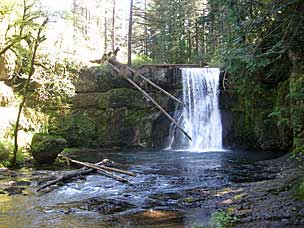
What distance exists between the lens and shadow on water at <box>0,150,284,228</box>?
608 cm

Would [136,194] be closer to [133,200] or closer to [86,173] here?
[133,200]

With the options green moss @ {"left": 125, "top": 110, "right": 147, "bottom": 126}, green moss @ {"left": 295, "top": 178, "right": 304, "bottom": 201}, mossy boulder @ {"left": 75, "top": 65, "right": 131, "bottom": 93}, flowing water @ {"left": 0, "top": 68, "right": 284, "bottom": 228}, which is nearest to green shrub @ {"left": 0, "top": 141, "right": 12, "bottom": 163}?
flowing water @ {"left": 0, "top": 68, "right": 284, "bottom": 228}

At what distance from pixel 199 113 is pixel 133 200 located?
40.3ft

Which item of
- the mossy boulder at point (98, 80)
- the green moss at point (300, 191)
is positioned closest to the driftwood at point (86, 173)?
the green moss at point (300, 191)

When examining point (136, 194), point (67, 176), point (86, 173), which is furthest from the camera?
point (86, 173)

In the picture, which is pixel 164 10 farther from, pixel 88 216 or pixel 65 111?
pixel 88 216

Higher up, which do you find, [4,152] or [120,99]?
[120,99]

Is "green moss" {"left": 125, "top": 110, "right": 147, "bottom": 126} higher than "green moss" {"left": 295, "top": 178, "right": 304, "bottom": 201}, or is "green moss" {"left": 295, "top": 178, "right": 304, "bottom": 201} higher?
"green moss" {"left": 125, "top": 110, "right": 147, "bottom": 126}

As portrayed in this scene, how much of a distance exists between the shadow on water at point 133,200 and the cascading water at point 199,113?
6.08 meters

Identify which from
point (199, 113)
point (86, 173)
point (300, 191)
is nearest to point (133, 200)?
point (300, 191)

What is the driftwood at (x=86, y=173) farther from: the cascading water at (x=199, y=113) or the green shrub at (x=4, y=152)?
the cascading water at (x=199, y=113)

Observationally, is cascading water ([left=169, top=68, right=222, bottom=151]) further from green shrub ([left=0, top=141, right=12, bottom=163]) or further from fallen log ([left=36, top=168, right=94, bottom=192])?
green shrub ([left=0, top=141, right=12, bottom=163])

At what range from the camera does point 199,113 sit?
19.4 meters

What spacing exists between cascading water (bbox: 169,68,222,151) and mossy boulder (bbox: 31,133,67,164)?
762 cm
